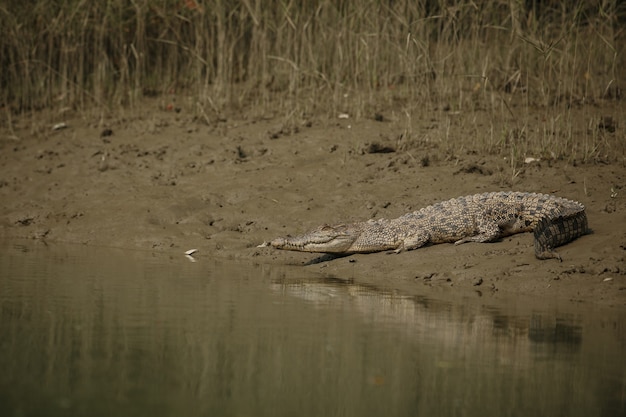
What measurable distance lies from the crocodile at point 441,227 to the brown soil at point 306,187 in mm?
123

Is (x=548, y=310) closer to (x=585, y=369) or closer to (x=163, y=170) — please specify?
(x=585, y=369)

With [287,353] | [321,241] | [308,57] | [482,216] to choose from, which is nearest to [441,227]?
[482,216]

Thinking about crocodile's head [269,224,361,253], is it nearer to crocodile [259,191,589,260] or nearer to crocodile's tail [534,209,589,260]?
crocodile [259,191,589,260]

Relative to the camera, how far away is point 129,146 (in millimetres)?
11109

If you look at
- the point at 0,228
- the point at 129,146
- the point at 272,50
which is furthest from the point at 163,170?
the point at 272,50

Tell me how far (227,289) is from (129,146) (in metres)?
5.62

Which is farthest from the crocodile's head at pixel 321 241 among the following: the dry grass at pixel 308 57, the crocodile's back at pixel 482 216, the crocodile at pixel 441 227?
the dry grass at pixel 308 57

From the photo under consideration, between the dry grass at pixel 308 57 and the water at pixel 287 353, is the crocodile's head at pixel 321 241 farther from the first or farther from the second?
the dry grass at pixel 308 57

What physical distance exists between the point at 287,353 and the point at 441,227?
3604mm

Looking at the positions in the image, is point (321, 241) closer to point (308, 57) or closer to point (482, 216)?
point (482, 216)

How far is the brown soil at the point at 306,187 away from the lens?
22.0 ft

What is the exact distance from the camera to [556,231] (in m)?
6.69

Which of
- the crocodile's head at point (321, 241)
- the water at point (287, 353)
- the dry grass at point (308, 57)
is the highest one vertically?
the dry grass at point (308, 57)

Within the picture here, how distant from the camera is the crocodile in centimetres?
737
